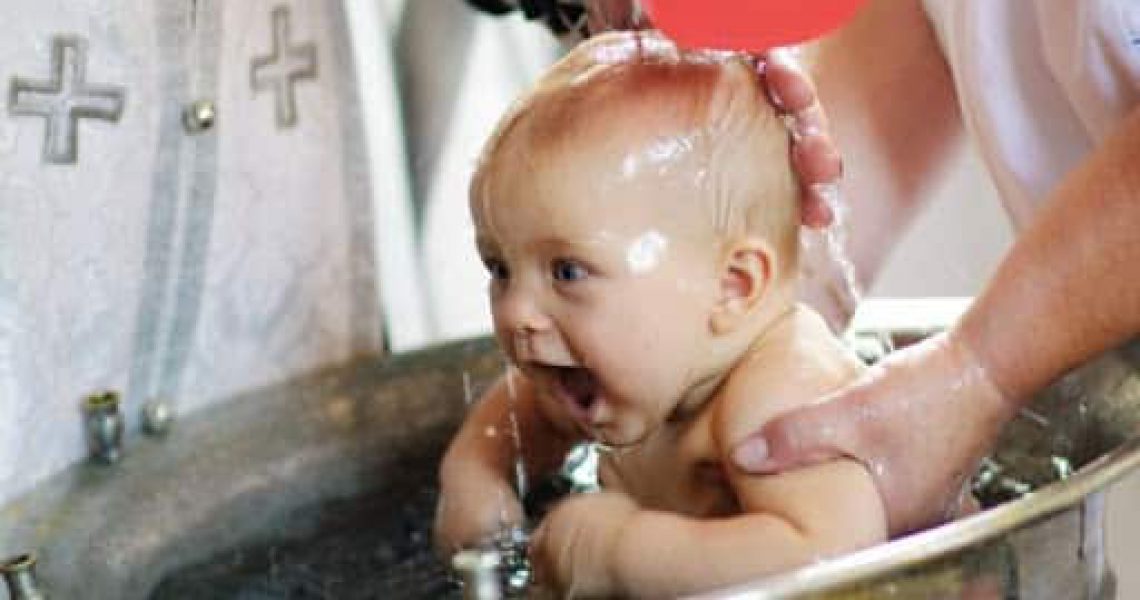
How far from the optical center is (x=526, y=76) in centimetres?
131

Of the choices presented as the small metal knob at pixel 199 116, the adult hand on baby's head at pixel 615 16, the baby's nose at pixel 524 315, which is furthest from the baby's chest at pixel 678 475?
the small metal knob at pixel 199 116

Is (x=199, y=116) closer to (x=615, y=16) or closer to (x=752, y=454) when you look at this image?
(x=615, y=16)

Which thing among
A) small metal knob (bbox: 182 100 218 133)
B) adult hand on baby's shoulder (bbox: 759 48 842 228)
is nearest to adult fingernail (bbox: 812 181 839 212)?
adult hand on baby's shoulder (bbox: 759 48 842 228)

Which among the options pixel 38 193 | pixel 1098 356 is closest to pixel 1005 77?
pixel 1098 356

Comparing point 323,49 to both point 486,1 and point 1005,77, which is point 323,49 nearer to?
point 486,1

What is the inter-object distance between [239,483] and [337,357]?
0.76 feet

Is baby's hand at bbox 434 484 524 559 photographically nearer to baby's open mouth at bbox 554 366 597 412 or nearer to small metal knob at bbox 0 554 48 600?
baby's open mouth at bbox 554 366 597 412

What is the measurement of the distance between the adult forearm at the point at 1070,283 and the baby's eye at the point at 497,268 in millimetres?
213

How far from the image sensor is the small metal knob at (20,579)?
28.6 inches

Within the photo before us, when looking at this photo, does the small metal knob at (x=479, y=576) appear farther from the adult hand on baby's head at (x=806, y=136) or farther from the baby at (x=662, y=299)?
the adult hand on baby's head at (x=806, y=136)

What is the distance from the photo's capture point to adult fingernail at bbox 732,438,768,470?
0.73 metres

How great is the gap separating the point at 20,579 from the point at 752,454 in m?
0.33

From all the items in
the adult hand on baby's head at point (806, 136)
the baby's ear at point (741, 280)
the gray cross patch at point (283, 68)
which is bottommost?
the baby's ear at point (741, 280)

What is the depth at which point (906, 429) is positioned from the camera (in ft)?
2.44
